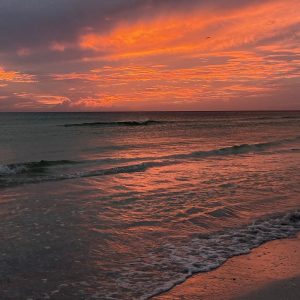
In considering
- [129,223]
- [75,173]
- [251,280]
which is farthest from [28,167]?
[251,280]

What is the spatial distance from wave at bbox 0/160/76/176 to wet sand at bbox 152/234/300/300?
12.9m

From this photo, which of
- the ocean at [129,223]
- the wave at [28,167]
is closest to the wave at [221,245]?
the ocean at [129,223]

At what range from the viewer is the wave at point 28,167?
691 inches

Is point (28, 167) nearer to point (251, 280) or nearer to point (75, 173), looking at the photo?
point (75, 173)

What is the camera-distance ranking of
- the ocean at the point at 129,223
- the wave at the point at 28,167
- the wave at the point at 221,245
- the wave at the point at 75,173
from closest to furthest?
the ocean at the point at 129,223 → the wave at the point at 221,245 → the wave at the point at 75,173 → the wave at the point at 28,167

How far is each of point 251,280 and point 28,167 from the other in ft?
48.8

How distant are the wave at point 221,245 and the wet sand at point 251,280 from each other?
173 mm

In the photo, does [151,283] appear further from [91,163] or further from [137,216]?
[91,163]

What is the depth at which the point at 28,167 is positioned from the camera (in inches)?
732

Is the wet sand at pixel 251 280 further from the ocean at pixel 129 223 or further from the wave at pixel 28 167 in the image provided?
the wave at pixel 28 167

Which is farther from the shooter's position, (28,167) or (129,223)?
(28,167)

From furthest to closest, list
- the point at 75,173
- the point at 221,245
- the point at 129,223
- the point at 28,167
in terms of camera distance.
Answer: the point at 28,167 → the point at 75,173 → the point at 129,223 → the point at 221,245

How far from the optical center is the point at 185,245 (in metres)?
7.54

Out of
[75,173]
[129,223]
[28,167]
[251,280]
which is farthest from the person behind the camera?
[28,167]
